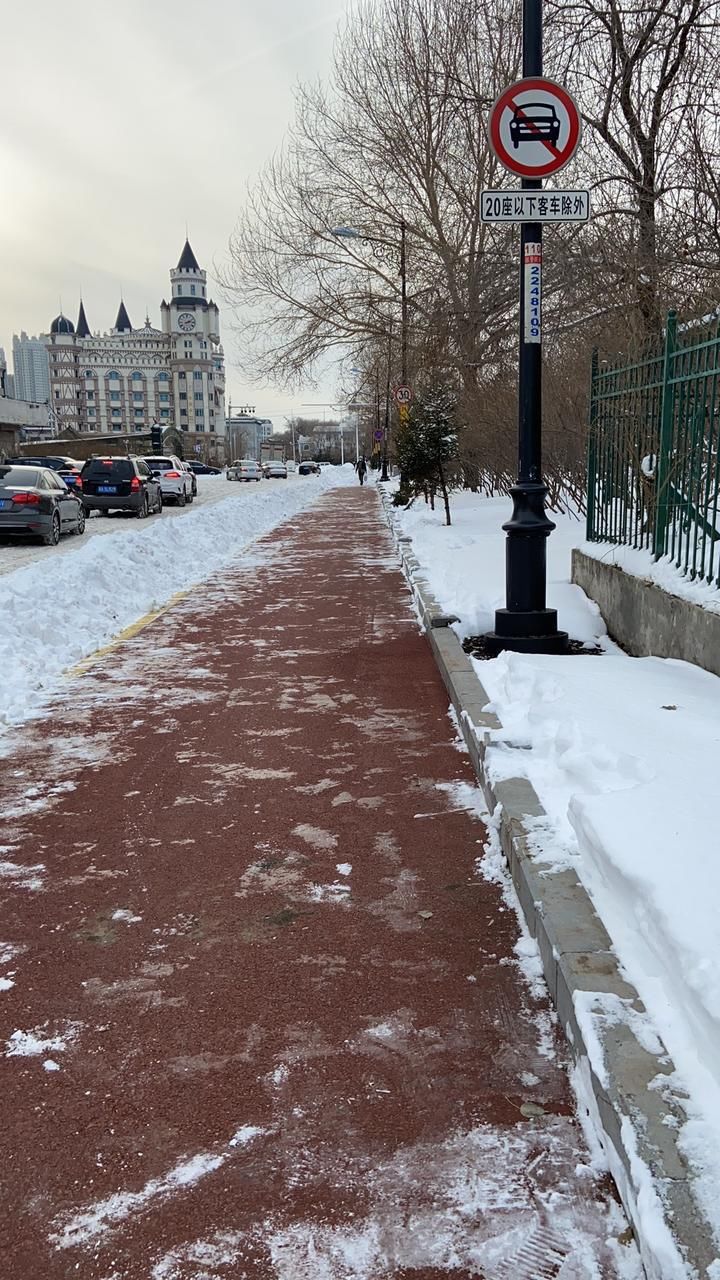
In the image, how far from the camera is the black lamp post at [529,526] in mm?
7023

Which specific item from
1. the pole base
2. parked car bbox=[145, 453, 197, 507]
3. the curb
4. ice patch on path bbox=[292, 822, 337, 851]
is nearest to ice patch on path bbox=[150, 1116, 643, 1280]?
the curb

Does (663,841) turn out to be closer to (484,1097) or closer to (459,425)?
(484,1097)

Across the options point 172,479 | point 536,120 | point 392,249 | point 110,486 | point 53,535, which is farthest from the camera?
point 172,479

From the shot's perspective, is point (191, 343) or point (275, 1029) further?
point (191, 343)

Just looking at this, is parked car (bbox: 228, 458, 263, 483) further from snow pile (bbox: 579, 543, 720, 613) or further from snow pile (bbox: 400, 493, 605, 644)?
snow pile (bbox: 579, 543, 720, 613)

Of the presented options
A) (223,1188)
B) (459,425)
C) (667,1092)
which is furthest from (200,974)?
(459,425)

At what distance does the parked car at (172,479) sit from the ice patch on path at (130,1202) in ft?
109

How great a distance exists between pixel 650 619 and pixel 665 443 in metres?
1.24

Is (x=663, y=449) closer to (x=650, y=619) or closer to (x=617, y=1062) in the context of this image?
(x=650, y=619)

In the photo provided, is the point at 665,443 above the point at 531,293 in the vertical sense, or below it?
below

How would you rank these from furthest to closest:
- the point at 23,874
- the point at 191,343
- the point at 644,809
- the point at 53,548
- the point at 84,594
Result: the point at 191,343
the point at 53,548
the point at 84,594
the point at 23,874
the point at 644,809

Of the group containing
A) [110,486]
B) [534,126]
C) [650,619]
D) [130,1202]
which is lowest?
[130,1202]

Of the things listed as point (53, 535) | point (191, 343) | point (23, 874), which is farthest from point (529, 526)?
point (191, 343)

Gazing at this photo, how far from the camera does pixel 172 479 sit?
35062 millimetres
